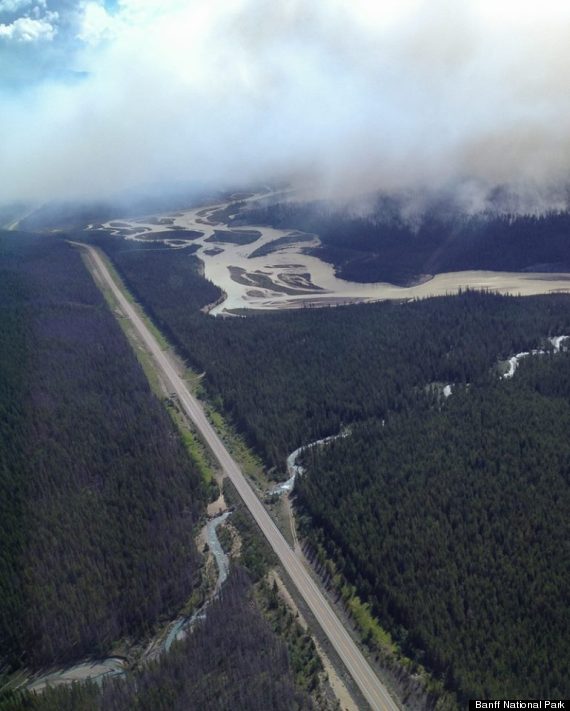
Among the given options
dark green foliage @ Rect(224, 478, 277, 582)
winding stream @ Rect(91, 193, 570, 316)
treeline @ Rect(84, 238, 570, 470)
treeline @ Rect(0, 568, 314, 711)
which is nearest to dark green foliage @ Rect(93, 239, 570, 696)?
treeline @ Rect(84, 238, 570, 470)

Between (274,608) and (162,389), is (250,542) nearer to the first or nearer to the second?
(274,608)

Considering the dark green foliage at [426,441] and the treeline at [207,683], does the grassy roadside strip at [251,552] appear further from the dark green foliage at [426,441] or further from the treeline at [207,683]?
the dark green foliage at [426,441]

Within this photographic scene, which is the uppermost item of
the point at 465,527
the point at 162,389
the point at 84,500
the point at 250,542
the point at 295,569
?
the point at 84,500

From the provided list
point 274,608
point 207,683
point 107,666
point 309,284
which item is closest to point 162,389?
point 274,608

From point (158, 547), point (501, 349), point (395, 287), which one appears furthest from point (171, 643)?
point (395, 287)

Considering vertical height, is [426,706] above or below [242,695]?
below

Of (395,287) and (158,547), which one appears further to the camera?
(395,287)

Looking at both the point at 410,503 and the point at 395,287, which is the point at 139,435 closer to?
the point at 410,503
